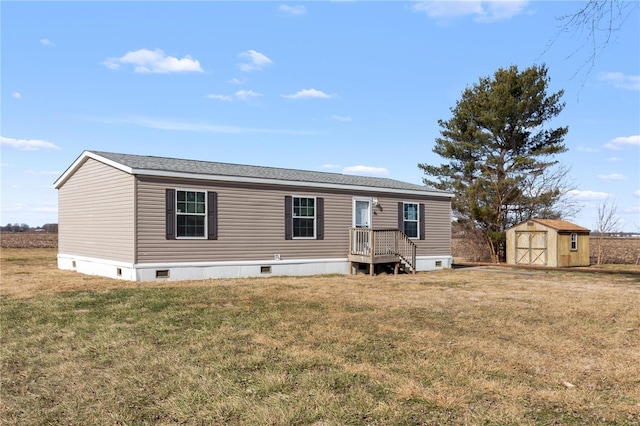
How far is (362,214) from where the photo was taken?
53.1 ft

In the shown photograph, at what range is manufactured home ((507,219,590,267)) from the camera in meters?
20.8

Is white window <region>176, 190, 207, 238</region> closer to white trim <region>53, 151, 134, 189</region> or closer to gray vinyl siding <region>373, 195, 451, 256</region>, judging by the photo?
white trim <region>53, 151, 134, 189</region>

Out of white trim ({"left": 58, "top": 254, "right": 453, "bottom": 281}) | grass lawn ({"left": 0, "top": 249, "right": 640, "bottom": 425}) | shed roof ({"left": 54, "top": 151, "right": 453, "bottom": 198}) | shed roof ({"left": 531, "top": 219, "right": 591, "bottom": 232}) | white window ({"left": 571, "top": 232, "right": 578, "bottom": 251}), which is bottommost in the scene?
grass lawn ({"left": 0, "top": 249, "right": 640, "bottom": 425})

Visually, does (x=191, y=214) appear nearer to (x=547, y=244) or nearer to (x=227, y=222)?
(x=227, y=222)

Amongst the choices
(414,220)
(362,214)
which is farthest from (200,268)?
(414,220)

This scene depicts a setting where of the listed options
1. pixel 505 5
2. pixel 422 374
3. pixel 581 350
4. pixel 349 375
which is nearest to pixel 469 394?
pixel 422 374

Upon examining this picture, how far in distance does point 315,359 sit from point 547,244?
18920mm

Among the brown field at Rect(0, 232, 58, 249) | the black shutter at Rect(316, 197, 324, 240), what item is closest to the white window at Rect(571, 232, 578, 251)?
the black shutter at Rect(316, 197, 324, 240)

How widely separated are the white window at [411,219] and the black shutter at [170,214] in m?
8.14

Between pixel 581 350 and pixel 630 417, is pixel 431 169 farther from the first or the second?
pixel 630 417

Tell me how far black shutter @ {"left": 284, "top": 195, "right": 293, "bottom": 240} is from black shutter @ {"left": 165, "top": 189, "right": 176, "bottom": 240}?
3.42 metres

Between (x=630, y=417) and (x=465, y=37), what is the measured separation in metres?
7.09

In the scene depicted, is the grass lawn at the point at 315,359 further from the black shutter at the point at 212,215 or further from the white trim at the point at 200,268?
the black shutter at the point at 212,215

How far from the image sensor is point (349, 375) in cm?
454
